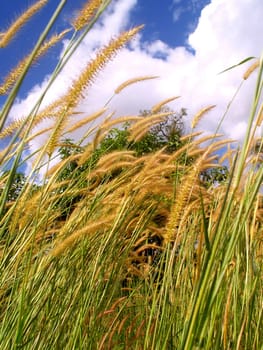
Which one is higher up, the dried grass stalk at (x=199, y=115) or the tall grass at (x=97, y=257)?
the dried grass stalk at (x=199, y=115)

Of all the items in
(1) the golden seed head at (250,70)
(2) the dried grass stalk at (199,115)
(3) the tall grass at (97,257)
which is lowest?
(3) the tall grass at (97,257)

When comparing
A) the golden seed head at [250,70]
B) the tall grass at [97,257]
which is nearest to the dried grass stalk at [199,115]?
the tall grass at [97,257]

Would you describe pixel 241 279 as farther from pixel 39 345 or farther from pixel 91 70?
pixel 91 70

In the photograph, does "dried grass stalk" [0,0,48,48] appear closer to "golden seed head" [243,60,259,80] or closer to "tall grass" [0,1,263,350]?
"tall grass" [0,1,263,350]

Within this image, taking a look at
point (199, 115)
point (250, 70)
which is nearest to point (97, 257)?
point (199, 115)

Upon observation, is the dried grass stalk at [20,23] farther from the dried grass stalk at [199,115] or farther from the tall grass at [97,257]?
the dried grass stalk at [199,115]

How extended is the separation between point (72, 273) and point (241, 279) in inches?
28.3

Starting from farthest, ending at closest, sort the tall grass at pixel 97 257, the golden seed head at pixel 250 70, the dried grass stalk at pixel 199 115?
the dried grass stalk at pixel 199 115 < the golden seed head at pixel 250 70 < the tall grass at pixel 97 257

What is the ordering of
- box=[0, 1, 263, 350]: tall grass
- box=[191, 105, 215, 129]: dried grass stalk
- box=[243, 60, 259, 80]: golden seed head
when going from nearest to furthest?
box=[0, 1, 263, 350]: tall grass
box=[243, 60, 259, 80]: golden seed head
box=[191, 105, 215, 129]: dried grass stalk

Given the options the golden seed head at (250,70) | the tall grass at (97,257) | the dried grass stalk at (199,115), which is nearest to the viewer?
the tall grass at (97,257)

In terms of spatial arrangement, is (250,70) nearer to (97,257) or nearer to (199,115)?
(199,115)

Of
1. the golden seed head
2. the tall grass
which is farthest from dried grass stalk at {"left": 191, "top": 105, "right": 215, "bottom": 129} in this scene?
the golden seed head

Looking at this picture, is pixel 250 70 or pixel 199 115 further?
pixel 199 115

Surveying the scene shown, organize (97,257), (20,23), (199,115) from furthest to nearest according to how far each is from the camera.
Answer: (199,115)
(97,257)
(20,23)
